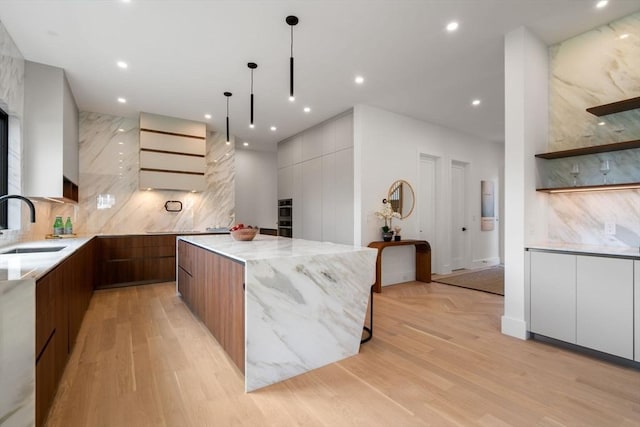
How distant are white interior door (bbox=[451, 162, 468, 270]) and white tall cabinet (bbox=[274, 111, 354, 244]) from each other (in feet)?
8.88

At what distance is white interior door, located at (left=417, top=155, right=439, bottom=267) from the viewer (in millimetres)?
5668

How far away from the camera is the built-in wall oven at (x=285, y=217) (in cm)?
667

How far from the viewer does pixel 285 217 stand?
22.5 feet

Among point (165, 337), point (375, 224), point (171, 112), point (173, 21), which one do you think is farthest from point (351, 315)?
point (171, 112)

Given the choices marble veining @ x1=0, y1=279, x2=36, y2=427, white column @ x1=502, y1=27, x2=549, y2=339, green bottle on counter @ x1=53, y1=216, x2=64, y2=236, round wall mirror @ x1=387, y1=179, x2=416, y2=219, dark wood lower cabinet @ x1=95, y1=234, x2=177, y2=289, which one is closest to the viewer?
marble veining @ x1=0, y1=279, x2=36, y2=427

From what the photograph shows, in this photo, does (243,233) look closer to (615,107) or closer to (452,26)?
(452,26)

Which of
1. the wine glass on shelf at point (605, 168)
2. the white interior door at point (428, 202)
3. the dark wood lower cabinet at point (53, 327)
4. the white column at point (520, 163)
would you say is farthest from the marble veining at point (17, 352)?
the white interior door at point (428, 202)

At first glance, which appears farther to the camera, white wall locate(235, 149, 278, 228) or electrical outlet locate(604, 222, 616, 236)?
white wall locate(235, 149, 278, 228)

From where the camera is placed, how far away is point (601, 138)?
112 inches

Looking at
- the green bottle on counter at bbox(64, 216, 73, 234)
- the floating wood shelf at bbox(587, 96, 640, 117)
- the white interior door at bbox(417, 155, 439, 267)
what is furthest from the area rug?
the green bottle on counter at bbox(64, 216, 73, 234)

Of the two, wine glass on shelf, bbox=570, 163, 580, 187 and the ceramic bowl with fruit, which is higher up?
wine glass on shelf, bbox=570, 163, 580, 187

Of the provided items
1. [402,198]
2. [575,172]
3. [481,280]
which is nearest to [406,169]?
[402,198]

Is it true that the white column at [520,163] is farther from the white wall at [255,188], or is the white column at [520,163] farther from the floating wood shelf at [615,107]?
the white wall at [255,188]

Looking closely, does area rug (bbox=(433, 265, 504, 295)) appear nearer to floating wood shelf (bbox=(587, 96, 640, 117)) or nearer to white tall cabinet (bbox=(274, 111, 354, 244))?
white tall cabinet (bbox=(274, 111, 354, 244))
